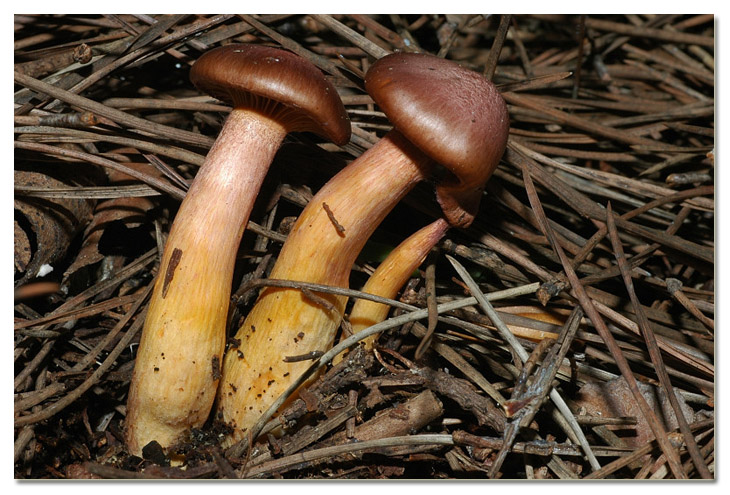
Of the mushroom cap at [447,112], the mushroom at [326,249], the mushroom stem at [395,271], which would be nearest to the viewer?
the mushroom cap at [447,112]

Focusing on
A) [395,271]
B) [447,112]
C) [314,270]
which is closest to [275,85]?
[447,112]

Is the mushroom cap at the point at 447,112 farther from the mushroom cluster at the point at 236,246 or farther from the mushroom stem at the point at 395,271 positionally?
the mushroom stem at the point at 395,271

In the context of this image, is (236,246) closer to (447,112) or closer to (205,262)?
(205,262)

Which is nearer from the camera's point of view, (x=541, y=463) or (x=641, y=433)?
(x=541, y=463)

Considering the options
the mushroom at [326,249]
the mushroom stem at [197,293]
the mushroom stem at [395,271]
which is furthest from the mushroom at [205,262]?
the mushroom stem at [395,271]

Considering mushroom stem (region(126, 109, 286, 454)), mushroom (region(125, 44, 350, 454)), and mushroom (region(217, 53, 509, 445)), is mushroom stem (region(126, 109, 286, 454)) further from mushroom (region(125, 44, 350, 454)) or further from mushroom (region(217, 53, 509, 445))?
mushroom (region(217, 53, 509, 445))

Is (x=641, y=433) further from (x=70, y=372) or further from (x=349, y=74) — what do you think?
(x=70, y=372)

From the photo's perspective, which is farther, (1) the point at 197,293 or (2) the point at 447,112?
(1) the point at 197,293
